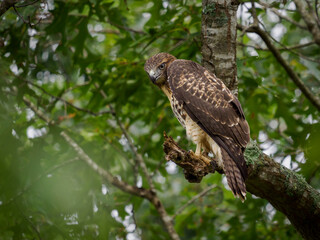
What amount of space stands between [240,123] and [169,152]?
0.86m

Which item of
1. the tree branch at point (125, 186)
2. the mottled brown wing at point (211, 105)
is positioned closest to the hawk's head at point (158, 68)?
the mottled brown wing at point (211, 105)

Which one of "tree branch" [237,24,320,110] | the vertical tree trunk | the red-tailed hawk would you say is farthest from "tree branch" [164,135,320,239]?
"tree branch" [237,24,320,110]

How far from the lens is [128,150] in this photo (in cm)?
693

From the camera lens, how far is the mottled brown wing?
13.7ft

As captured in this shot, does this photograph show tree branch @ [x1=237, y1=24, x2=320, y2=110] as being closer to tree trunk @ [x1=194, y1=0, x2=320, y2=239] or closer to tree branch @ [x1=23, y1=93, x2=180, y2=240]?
tree trunk @ [x1=194, y1=0, x2=320, y2=239]

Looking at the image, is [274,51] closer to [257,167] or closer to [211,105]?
[211,105]

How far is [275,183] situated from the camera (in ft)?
13.4

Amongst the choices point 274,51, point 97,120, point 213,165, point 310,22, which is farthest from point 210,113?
point 97,120

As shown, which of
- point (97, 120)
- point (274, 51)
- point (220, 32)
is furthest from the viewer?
point (97, 120)

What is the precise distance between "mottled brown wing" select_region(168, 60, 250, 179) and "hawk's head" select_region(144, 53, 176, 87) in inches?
7.4

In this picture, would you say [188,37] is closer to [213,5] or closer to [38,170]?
[213,5]

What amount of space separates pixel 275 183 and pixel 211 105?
0.96 m

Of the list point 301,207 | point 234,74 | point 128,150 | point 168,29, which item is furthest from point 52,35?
point 301,207

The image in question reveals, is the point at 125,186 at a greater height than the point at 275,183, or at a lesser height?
lesser
